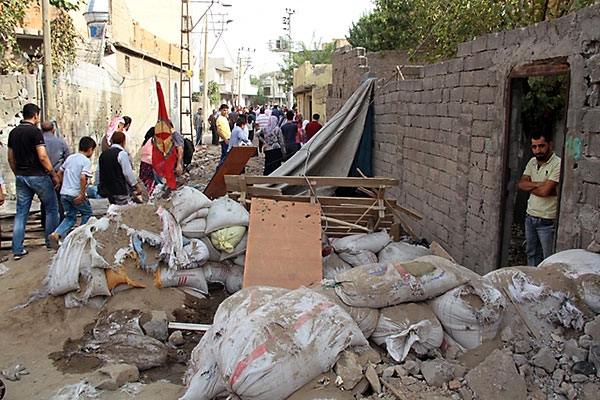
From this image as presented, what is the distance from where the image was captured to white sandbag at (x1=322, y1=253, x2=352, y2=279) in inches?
217

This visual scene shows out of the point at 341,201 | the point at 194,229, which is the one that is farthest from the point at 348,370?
the point at 341,201

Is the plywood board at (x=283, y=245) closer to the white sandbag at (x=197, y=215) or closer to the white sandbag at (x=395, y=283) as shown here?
the white sandbag at (x=197, y=215)

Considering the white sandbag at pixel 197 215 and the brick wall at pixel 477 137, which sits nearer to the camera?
the brick wall at pixel 477 137

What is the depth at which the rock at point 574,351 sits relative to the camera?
306 centimetres

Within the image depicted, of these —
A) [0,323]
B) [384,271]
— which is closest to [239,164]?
[0,323]

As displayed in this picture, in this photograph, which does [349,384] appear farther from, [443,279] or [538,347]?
[538,347]

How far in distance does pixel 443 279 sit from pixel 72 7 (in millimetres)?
9782

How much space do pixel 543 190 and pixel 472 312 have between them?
5.32ft

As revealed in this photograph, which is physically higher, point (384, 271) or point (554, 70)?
point (554, 70)

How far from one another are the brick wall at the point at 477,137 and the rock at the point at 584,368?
1062 millimetres

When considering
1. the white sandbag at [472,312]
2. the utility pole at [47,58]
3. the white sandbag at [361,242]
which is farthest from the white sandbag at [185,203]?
the utility pole at [47,58]

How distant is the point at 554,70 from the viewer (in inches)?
163

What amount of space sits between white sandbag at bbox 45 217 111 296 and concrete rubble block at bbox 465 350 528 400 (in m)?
3.34

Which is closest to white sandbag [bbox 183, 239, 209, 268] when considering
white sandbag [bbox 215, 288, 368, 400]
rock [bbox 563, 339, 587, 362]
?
white sandbag [bbox 215, 288, 368, 400]
